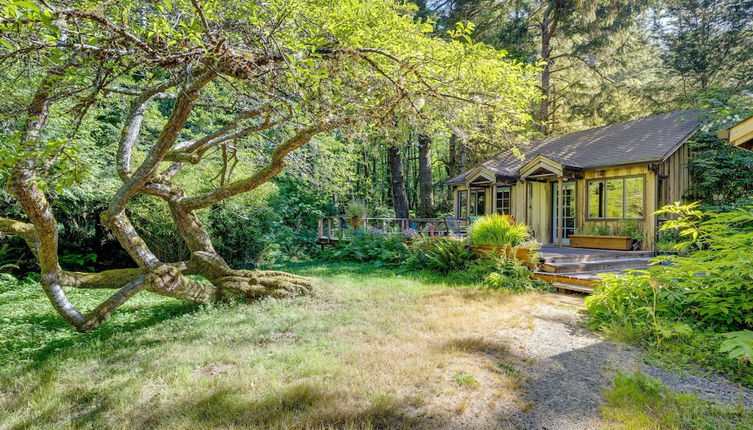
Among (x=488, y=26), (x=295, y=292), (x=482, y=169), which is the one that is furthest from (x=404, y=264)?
(x=488, y=26)

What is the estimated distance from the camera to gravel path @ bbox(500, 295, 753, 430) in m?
2.67

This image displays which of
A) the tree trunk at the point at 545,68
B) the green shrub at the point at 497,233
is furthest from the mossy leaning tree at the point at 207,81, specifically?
the tree trunk at the point at 545,68

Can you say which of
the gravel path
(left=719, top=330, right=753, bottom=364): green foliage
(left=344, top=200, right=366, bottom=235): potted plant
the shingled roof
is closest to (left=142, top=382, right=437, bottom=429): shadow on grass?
the gravel path

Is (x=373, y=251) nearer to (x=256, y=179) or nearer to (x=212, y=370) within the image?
(x=256, y=179)

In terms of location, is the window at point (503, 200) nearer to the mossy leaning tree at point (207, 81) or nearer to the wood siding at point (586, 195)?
the wood siding at point (586, 195)

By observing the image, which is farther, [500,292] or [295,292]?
[500,292]

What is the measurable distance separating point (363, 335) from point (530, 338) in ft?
6.31

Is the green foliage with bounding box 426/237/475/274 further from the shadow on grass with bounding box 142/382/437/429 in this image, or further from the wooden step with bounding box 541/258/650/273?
the shadow on grass with bounding box 142/382/437/429

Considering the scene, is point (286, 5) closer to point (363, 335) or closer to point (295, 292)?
point (363, 335)

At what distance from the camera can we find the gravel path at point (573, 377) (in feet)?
8.77

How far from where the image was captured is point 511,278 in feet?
24.5

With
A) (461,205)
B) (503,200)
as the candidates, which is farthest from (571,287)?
(461,205)

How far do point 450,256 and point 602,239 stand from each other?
5.06 meters

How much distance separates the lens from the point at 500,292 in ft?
22.3
